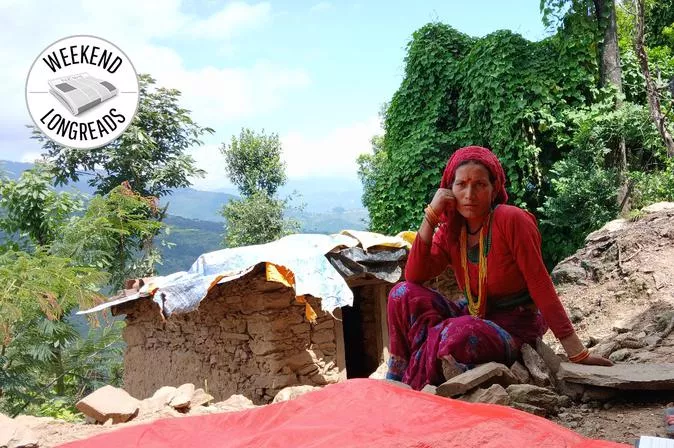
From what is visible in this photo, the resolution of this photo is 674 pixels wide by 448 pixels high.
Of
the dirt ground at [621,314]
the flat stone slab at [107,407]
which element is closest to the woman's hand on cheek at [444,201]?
the dirt ground at [621,314]

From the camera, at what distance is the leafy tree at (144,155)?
48.9ft

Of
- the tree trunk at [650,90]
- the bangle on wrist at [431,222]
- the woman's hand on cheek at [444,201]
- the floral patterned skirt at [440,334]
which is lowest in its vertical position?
the floral patterned skirt at [440,334]

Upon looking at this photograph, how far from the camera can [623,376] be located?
2.68m

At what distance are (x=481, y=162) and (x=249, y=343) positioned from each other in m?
4.75

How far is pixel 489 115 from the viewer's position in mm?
11312

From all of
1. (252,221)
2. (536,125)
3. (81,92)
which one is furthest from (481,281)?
(252,221)

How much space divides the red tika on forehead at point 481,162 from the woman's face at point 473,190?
0.10 ft

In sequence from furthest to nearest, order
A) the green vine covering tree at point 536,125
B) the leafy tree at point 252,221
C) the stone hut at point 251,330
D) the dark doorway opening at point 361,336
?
the leafy tree at point 252,221
the green vine covering tree at point 536,125
the dark doorway opening at point 361,336
the stone hut at point 251,330

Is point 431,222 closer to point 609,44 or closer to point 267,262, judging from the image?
point 267,262

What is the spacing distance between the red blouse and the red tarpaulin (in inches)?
31.4

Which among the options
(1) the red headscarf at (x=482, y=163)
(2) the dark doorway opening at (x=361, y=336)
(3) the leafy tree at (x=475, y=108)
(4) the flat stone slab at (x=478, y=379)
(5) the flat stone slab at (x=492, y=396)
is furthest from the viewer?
(3) the leafy tree at (x=475, y=108)

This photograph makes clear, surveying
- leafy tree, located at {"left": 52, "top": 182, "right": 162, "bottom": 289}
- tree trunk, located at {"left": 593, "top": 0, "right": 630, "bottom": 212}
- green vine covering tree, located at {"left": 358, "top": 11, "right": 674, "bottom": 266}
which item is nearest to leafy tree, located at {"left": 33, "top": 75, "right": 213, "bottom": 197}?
leafy tree, located at {"left": 52, "top": 182, "right": 162, "bottom": 289}

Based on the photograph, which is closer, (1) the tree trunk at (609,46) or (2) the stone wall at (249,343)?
(2) the stone wall at (249,343)

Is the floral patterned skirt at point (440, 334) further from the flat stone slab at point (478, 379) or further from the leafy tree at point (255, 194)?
the leafy tree at point (255, 194)
